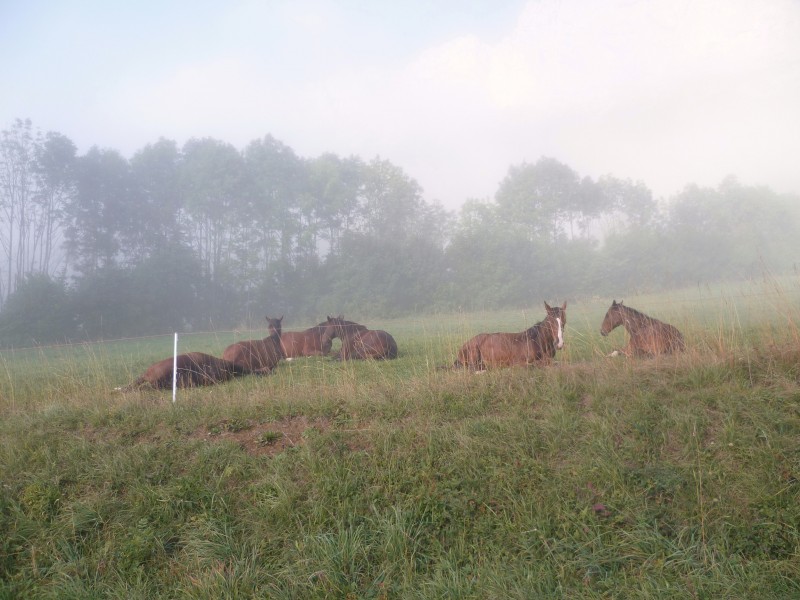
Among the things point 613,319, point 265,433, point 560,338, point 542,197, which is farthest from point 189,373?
point 542,197

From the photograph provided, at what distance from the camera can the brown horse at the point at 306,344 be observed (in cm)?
1366

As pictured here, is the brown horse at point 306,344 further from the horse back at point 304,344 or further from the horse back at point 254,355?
the horse back at point 254,355

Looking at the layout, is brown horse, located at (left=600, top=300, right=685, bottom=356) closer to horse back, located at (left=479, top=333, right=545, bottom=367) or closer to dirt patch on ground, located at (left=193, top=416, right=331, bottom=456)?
horse back, located at (left=479, top=333, right=545, bottom=367)

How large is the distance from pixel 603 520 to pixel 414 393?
121 inches

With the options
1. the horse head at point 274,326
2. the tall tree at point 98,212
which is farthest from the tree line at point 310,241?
the horse head at point 274,326

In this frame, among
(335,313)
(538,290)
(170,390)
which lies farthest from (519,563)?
(538,290)

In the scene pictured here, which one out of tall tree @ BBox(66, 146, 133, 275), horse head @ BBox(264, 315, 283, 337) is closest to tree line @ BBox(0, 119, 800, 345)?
tall tree @ BBox(66, 146, 133, 275)

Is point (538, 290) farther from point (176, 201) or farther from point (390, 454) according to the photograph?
point (390, 454)

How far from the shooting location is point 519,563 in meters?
3.97

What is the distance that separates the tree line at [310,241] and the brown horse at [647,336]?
2201cm

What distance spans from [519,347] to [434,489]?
16.4 feet

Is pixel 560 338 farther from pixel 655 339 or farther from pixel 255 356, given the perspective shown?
pixel 255 356

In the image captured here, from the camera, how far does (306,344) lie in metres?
13.9

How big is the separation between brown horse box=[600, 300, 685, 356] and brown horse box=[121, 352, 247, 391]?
23.4 ft
